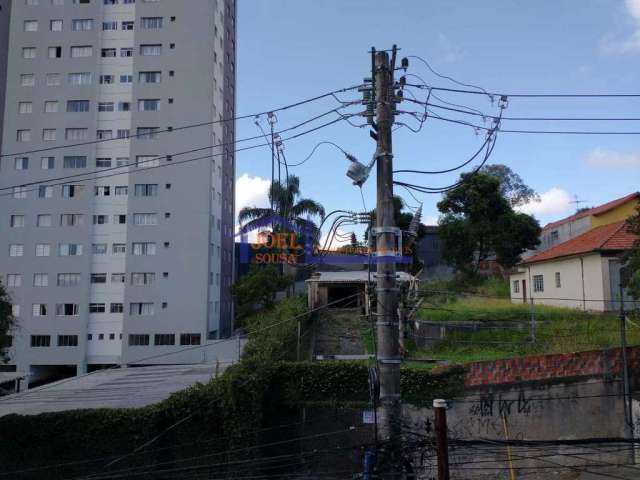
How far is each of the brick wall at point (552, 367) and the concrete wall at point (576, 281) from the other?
3281mm

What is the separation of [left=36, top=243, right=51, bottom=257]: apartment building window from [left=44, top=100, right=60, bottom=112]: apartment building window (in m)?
9.25

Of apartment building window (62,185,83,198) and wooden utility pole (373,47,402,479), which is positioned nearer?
wooden utility pole (373,47,402,479)

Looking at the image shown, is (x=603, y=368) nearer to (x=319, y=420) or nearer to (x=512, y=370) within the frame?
(x=512, y=370)

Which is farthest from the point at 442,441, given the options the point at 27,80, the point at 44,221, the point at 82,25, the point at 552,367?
the point at 82,25

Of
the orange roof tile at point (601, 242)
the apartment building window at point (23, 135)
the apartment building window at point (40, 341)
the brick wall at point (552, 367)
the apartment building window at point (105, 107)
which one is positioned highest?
the apartment building window at point (105, 107)

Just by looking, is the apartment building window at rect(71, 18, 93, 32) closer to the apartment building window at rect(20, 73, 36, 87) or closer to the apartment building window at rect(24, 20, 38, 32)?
the apartment building window at rect(24, 20, 38, 32)

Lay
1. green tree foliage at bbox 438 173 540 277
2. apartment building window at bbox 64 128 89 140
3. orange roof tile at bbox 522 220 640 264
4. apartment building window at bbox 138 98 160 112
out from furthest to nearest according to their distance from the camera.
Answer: apartment building window at bbox 138 98 160 112 < apartment building window at bbox 64 128 89 140 < green tree foliage at bbox 438 173 540 277 < orange roof tile at bbox 522 220 640 264

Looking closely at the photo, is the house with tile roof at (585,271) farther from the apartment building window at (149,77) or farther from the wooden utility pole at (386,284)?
the apartment building window at (149,77)

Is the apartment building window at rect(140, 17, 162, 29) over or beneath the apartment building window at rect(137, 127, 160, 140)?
over

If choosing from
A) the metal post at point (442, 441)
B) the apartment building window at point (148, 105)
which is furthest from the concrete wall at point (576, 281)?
the apartment building window at point (148, 105)

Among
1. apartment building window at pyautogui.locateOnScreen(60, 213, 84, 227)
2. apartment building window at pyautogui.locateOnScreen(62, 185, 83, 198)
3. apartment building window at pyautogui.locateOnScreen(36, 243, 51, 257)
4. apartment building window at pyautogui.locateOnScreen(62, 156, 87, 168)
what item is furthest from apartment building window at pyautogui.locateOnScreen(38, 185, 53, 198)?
apartment building window at pyautogui.locateOnScreen(36, 243, 51, 257)

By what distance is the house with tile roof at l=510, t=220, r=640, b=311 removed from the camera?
60.0ft

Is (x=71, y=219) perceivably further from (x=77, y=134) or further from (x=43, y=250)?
(x=77, y=134)

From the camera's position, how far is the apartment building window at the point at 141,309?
34.5 meters
